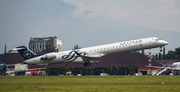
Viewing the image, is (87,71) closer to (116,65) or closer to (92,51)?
(116,65)

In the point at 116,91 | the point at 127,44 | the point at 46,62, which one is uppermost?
the point at 127,44

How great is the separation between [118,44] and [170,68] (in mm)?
39817

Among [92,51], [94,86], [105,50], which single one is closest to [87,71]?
[92,51]

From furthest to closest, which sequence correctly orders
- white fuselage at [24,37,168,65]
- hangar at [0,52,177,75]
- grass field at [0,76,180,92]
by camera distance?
1. hangar at [0,52,177,75]
2. white fuselage at [24,37,168,65]
3. grass field at [0,76,180,92]

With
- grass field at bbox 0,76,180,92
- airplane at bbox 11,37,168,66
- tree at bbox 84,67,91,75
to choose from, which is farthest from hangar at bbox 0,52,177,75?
grass field at bbox 0,76,180,92

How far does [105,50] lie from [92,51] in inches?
124

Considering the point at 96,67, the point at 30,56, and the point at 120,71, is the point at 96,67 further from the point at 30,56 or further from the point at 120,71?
the point at 30,56

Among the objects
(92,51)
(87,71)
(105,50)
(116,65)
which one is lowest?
(87,71)

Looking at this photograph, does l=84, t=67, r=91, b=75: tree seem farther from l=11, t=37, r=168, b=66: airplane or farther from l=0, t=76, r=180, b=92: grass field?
l=0, t=76, r=180, b=92: grass field

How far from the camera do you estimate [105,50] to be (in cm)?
5078

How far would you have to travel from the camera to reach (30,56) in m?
54.4

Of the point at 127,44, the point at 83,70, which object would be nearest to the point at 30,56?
the point at 127,44

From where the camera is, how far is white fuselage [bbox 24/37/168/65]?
163 ft

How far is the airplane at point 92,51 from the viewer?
163 ft
